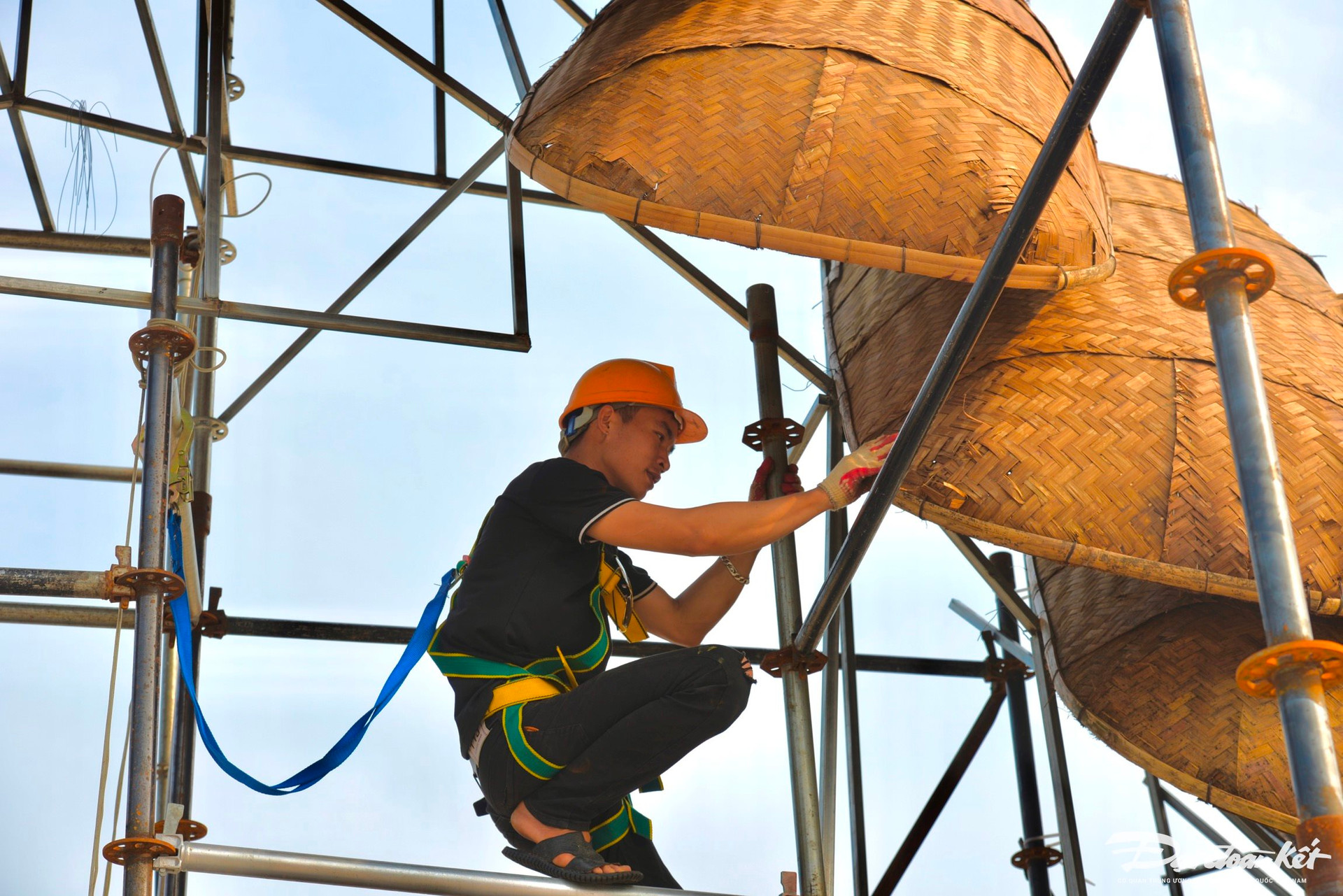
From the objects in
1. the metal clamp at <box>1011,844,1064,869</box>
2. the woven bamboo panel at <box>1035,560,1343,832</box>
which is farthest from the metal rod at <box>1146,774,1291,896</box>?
the woven bamboo panel at <box>1035,560,1343,832</box>

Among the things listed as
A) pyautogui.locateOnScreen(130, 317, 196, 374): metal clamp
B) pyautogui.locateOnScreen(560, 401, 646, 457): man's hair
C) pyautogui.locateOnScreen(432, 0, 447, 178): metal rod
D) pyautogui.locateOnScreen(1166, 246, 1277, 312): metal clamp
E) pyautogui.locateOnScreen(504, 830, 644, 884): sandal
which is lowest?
pyautogui.locateOnScreen(504, 830, 644, 884): sandal

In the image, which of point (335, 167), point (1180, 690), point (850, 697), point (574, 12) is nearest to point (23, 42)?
point (335, 167)

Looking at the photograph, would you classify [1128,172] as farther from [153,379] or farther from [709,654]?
[153,379]

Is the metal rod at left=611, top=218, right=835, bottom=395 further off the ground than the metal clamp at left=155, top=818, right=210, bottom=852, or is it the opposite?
the metal rod at left=611, top=218, right=835, bottom=395

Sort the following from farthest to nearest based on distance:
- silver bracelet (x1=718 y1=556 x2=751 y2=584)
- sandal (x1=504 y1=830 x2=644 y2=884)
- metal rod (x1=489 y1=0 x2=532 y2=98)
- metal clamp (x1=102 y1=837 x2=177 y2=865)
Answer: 1. metal rod (x1=489 y1=0 x2=532 y2=98)
2. silver bracelet (x1=718 y1=556 x2=751 y2=584)
3. sandal (x1=504 y1=830 x2=644 y2=884)
4. metal clamp (x1=102 y1=837 x2=177 y2=865)

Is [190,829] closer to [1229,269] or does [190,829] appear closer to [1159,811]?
[1229,269]

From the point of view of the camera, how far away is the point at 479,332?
5.88 metres

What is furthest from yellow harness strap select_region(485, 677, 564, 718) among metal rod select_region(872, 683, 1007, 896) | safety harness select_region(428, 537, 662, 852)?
metal rod select_region(872, 683, 1007, 896)

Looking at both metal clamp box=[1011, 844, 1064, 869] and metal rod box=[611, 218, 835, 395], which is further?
metal clamp box=[1011, 844, 1064, 869]

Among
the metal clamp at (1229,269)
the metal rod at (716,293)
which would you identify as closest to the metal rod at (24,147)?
the metal rod at (716,293)

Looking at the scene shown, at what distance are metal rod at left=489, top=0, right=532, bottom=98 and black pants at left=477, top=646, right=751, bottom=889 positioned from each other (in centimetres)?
334

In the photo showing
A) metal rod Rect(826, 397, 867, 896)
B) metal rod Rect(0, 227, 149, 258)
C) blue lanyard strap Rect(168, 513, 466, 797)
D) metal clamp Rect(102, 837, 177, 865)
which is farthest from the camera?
metal rod Rect(826, 397, 867, 896)

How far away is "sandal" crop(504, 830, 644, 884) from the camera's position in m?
3.94

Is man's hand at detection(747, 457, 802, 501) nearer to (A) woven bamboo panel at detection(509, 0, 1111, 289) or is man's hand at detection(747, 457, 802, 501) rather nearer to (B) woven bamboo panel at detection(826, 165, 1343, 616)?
(B) woven bamboo panel at detection(826, 165, 1343, 616)
